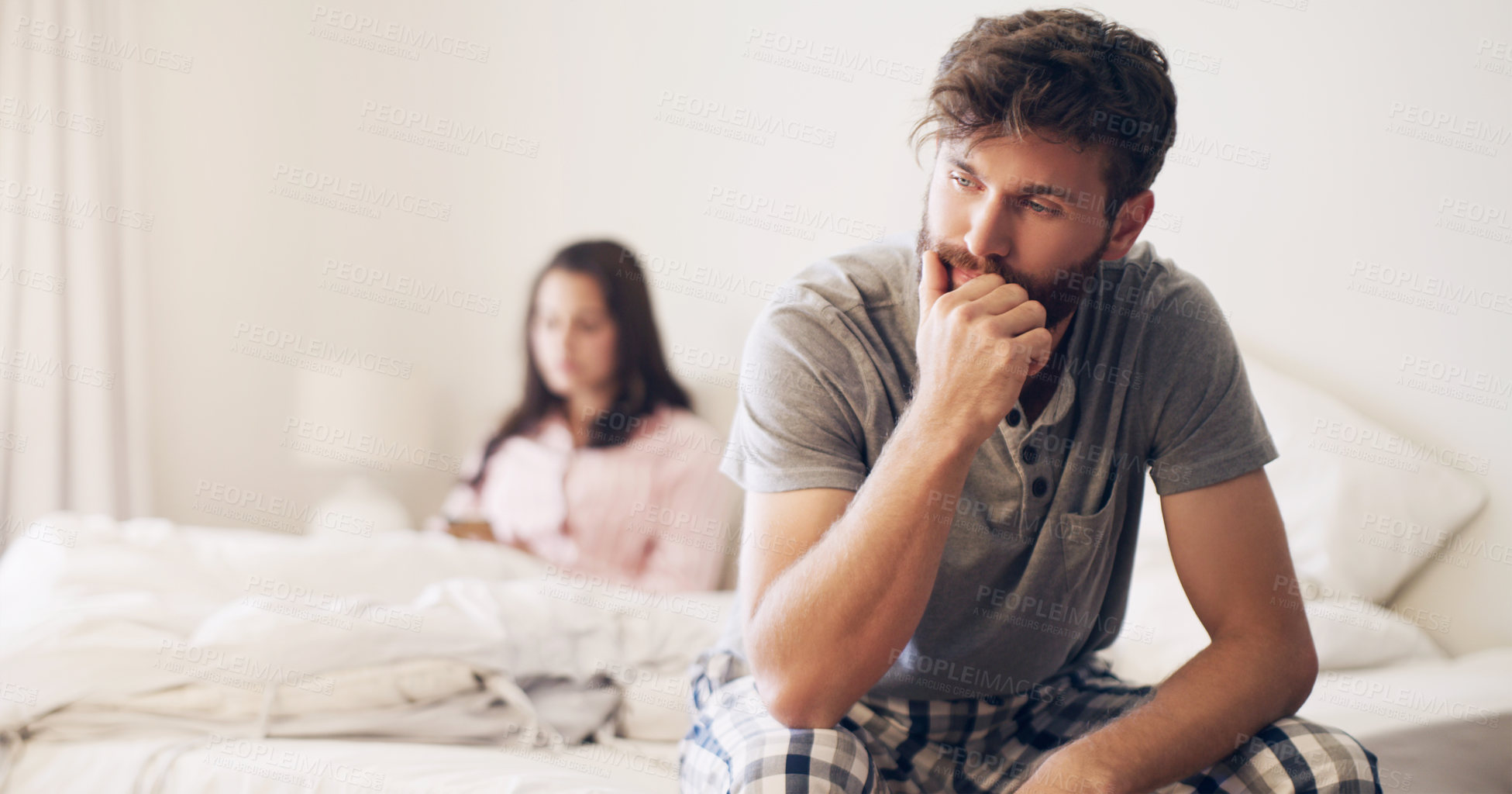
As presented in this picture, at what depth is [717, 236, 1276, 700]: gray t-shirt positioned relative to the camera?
1.12m

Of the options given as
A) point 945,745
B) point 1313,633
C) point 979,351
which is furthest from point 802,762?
point 1313,633

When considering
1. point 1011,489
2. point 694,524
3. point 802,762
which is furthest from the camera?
point 694,524

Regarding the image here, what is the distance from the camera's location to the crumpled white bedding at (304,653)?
1.34 metres

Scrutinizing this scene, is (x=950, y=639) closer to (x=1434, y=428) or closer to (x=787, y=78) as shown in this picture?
(x=1434, y=428)

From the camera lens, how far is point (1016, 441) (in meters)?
1.14

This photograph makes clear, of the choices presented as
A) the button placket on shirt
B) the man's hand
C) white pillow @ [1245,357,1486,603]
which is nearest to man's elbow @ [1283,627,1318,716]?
the button placket on shirt

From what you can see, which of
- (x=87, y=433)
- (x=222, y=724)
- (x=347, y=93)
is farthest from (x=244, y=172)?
(x=222, y=724)

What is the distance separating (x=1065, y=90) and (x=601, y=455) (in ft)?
5.36

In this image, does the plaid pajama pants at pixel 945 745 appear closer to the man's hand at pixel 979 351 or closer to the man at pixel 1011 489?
the man at pixel 1011 489

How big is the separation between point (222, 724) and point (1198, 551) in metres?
1.25

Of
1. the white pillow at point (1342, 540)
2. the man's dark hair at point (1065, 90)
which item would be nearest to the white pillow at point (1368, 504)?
the white pillow at point (1342, 540)

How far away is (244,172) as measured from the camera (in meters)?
2.95

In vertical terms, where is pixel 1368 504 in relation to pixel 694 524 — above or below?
above

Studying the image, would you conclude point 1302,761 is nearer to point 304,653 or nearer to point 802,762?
point 802,762
